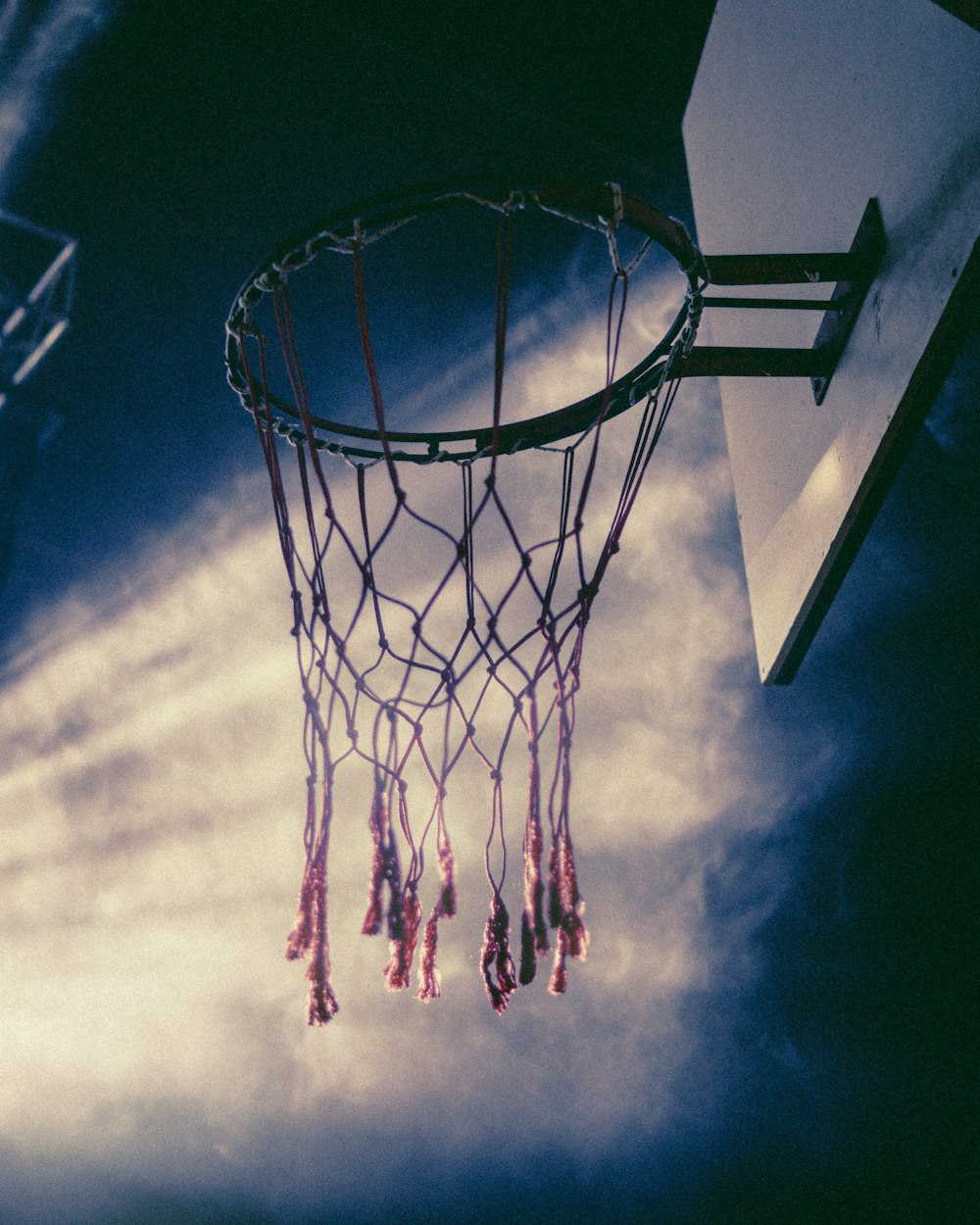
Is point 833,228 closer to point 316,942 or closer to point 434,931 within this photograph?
point 434,931

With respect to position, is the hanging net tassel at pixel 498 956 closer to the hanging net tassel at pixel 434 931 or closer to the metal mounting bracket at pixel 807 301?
the hanging net tassel at pixel 434 931

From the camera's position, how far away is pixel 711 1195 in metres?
3.26

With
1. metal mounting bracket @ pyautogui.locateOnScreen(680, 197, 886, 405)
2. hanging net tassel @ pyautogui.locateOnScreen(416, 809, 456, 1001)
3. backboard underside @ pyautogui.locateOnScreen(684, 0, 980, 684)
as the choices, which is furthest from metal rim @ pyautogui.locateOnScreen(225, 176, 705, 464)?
hanging net tassel @ pyautogui.locateOnScreen(416, 809, 456, 1001)

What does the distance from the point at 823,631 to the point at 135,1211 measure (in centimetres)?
424

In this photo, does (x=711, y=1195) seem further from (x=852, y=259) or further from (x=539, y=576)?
(x=852, y=259)

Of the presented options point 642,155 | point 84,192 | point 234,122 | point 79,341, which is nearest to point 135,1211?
point 79,341

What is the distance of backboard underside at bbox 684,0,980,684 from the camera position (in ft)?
3.62

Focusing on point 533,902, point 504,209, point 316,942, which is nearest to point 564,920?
point 533,902

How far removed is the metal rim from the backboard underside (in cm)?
34

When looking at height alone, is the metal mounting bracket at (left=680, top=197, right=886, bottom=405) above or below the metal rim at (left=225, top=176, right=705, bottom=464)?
above

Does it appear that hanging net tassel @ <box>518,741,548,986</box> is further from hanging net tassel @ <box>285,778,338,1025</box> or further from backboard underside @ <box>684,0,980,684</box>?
backboard underside @ <box>684,0,980,684</box>

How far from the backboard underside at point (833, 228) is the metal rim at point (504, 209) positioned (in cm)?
34

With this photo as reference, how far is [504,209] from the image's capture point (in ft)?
3.46

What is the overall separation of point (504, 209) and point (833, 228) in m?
0.75
